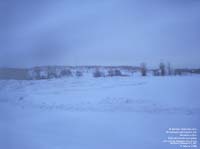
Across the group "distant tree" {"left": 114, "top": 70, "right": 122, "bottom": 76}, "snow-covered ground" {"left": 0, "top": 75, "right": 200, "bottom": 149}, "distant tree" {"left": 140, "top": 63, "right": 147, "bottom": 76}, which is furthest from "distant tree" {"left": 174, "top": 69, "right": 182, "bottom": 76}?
"distant tree" {"left": 114, "top": 70, "right": 122, "bottom": 76}

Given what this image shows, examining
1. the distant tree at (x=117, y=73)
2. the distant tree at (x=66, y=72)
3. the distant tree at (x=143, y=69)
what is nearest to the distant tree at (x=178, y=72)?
the distant tree at (x=143, y=69)

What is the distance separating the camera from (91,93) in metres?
3.17

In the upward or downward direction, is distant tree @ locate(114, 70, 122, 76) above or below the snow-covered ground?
above

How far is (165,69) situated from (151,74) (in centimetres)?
22

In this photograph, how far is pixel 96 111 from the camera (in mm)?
3105

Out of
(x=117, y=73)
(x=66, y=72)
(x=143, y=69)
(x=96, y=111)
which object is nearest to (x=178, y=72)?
(x=143, y=69)

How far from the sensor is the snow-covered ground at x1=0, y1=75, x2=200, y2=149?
257cm

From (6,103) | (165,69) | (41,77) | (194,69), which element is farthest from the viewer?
(41,77)

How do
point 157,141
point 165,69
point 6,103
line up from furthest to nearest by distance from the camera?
point 6,103 < point 165,69 < point 157,141

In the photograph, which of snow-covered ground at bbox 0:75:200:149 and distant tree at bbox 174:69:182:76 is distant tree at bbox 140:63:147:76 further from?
distant tree at bbox 174:69:182:76

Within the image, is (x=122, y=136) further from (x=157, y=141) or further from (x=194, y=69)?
(x=194, y=69)

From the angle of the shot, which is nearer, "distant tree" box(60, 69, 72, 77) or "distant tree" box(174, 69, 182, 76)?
"distant tree" box(174, 69, 182, 76)

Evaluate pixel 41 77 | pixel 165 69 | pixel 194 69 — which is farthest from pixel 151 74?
pixel 41 77

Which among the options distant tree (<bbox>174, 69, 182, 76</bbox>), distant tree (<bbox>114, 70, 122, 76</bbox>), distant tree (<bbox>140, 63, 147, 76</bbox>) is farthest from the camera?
distant tree (<bbox>114, 70, 122, 76</bbox>)
